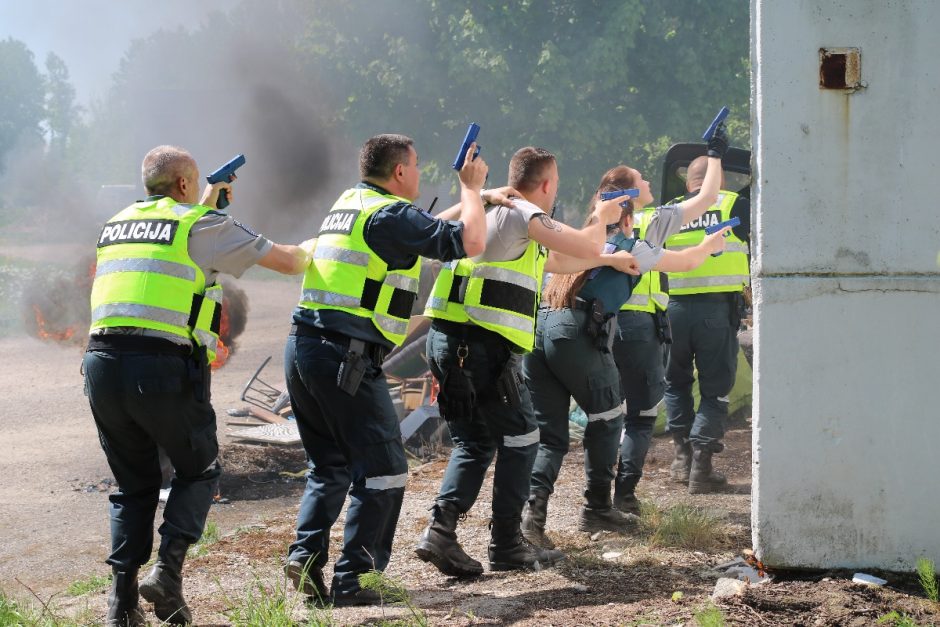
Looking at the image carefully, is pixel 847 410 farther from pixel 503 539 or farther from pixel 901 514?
pixel 503 539

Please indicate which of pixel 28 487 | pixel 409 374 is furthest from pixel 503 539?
pixel 409 374

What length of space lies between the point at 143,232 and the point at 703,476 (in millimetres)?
4388

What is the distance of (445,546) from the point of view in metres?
4.95

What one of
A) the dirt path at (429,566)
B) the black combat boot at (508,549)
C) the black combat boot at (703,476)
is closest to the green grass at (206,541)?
the dirt path at (429,566)

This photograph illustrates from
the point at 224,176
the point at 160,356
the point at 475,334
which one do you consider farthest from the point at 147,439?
the point at 475,334

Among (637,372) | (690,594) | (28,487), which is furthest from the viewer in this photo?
(28,487)

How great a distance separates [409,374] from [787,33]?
7706mm

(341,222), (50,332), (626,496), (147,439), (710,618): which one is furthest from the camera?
(50,332)

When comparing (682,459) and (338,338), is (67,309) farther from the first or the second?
(338,338)

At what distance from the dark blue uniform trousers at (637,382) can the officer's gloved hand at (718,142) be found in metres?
1.08

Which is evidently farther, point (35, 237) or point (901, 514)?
point (35, 237)

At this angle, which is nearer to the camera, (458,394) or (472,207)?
(472,207)

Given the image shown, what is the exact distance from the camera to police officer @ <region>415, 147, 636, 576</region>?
16.1ft

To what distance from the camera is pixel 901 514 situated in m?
4.21
